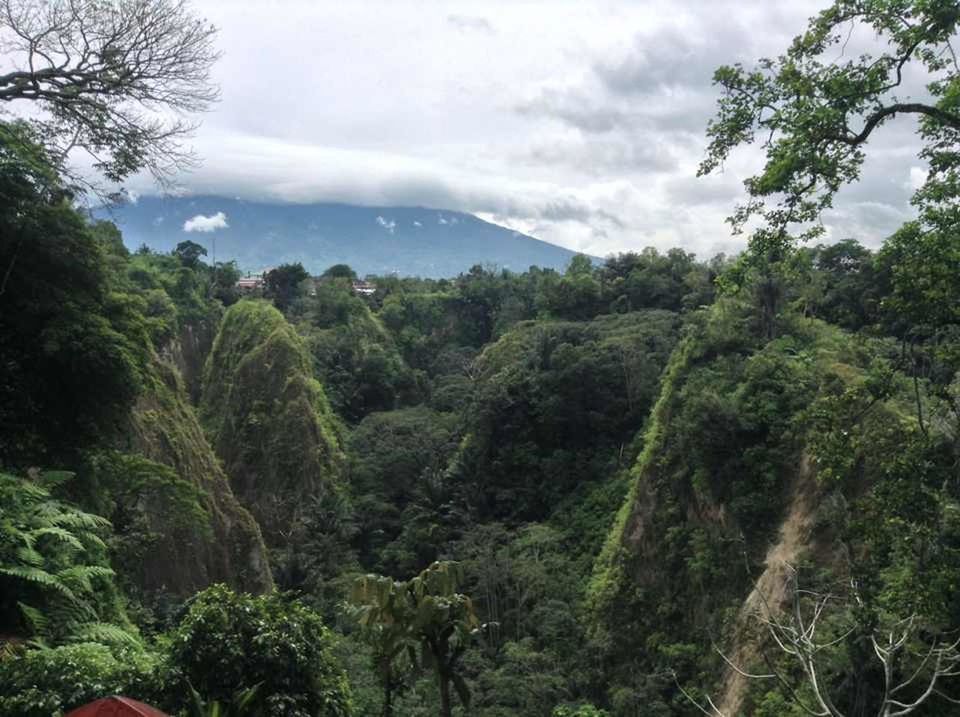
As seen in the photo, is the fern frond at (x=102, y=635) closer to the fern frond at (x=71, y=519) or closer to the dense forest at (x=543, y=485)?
the dense forest at (x=543, y=485)

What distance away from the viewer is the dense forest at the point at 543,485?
6.12 m

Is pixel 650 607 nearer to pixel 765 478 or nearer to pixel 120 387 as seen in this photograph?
pixel 765 478

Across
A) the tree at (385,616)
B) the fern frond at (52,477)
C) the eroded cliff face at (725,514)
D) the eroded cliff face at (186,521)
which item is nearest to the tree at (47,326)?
the fern frond at (52,477)

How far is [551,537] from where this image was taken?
23.6 m

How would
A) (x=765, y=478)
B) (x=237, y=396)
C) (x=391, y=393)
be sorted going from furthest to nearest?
(x=391, y=393) < (x=237, y=396) < (x=765, y=478)

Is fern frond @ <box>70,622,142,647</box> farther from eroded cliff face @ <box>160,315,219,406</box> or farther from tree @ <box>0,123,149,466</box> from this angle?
eroded cliff face @ <box>160,315,219,406</box>

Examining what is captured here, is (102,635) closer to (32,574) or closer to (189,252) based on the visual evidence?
(32,574)

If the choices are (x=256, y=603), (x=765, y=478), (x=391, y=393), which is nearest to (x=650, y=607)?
(x=765, y=478)

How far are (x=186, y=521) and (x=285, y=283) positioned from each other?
134 feet

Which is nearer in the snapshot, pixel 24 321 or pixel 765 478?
pixel 24 321

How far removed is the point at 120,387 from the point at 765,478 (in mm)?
11693

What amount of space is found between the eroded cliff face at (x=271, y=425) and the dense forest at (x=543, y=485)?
13cm

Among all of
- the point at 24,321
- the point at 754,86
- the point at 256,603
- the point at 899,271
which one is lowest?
the point at 256,603

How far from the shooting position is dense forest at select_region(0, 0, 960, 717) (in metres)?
6.12
